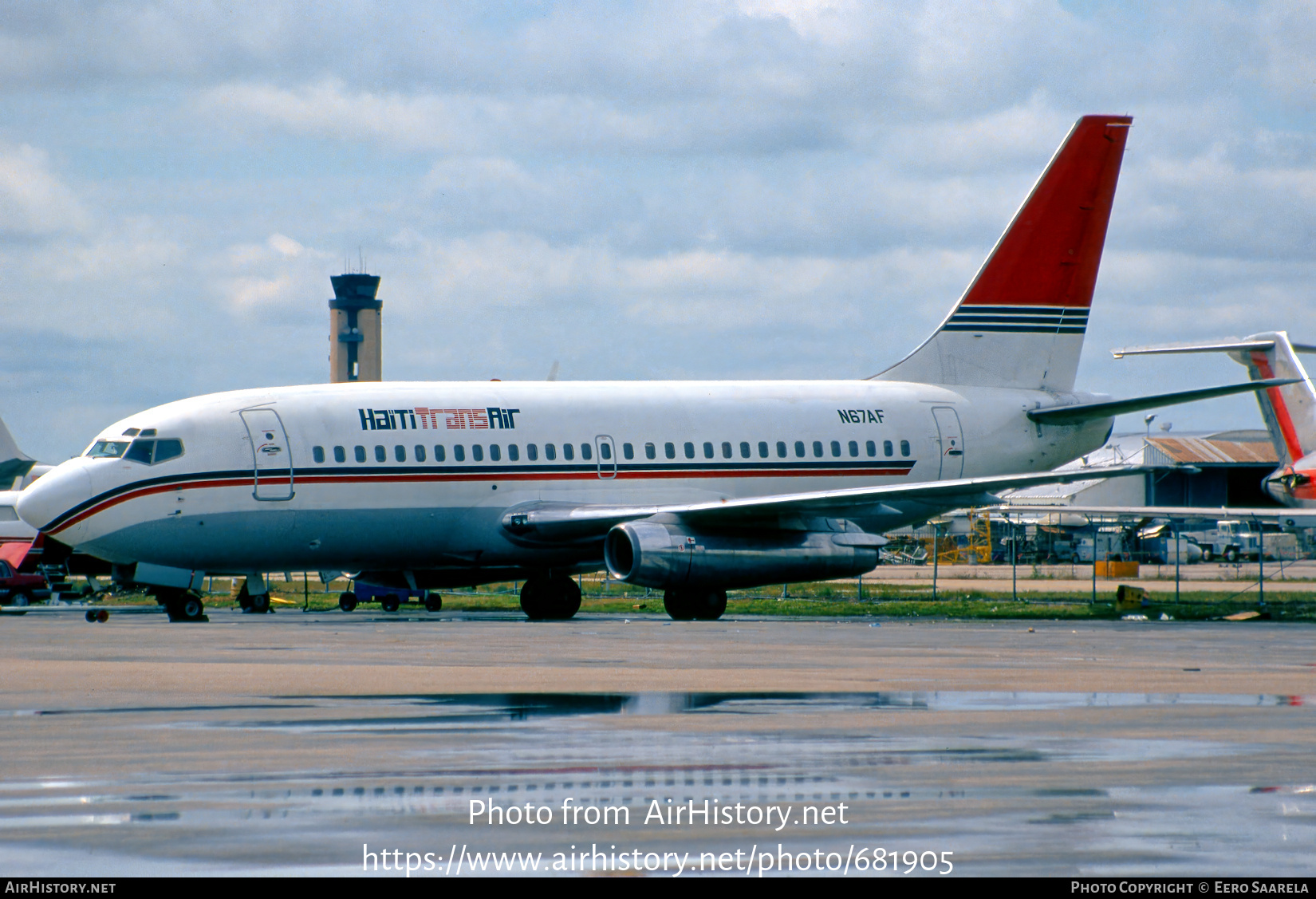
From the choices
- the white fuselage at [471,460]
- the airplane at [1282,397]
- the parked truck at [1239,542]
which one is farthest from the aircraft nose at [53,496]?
the parked truck at [1239,542]

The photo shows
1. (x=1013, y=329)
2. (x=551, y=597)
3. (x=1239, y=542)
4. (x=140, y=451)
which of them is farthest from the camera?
(x=1239, y=542)

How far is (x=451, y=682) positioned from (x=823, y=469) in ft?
68.9

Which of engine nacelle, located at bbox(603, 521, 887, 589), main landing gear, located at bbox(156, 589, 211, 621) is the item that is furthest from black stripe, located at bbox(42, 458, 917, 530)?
main landing gear, located at bbox(156, 589, 211, 621)

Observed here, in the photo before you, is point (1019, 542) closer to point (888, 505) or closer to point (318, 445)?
point (888, 505)

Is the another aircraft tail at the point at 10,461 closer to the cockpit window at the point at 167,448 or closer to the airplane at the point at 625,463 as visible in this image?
the airplane at the point at 625,463

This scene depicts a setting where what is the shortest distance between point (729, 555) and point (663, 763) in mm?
22977

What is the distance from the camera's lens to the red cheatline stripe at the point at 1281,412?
170 ft

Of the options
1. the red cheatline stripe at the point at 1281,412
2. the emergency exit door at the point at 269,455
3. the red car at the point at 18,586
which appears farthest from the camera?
the red cheatline stripe at the point at 1281,412

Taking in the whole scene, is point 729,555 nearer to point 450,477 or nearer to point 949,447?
point 450,477

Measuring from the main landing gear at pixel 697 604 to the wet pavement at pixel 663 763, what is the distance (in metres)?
12.7

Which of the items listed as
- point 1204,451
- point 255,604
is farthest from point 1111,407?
point 1204,451

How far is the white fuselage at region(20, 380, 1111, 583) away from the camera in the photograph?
105 feet

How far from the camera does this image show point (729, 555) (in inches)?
1352

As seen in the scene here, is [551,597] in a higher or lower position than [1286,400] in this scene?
lower
